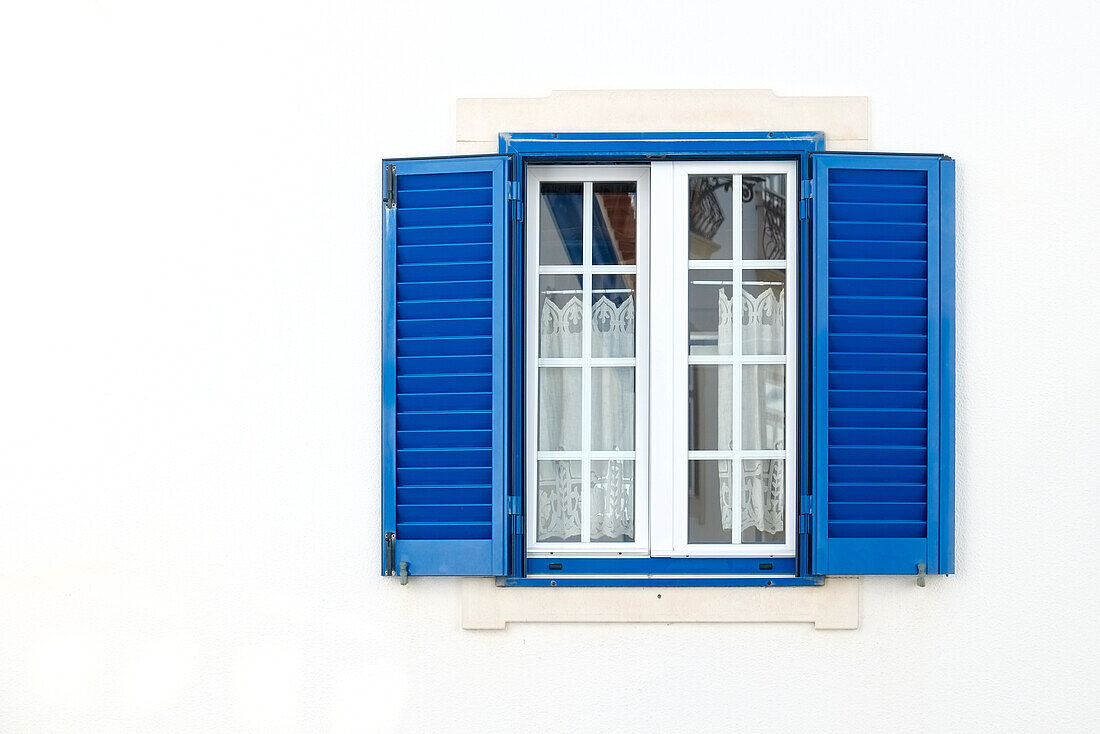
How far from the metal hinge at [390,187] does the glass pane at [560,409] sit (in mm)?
817

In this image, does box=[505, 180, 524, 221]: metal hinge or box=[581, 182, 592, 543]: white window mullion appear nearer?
box=[505, 180, 524, 221]: metal hinge

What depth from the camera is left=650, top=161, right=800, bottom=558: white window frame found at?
352cm

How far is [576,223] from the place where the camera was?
3.62 meters

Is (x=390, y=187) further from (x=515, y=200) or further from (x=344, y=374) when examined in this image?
(x=344, y=374)

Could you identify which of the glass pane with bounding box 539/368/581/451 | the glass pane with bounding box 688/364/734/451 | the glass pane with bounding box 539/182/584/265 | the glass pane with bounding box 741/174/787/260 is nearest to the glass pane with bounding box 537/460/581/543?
the glass pane with bounding box 539/368/581/451

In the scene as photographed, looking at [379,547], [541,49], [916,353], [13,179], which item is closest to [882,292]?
[916,353]

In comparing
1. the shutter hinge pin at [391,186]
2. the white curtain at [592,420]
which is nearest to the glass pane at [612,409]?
the white curtain at [592,420]

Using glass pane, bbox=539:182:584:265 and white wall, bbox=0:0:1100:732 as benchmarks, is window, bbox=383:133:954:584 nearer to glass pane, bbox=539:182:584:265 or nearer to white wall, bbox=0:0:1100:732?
glass pane, bbox=539:182:584:265

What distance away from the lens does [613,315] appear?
3.60 meters

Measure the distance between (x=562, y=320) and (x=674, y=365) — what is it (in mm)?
449

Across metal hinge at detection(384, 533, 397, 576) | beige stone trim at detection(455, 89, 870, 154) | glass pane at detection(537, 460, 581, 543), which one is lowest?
metal hinge at detection(384, 533, 397, 576)

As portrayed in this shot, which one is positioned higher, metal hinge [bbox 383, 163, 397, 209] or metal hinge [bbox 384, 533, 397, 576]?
metal hinge [bbox 383, 163, 397, 209]

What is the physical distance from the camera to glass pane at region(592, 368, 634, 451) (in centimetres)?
360

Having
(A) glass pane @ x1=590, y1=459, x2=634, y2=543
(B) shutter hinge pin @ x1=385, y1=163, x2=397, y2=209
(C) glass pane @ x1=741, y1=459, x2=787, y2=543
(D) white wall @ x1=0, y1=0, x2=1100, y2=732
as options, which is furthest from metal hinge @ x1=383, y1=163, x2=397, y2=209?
(C) glass pane @ x1=741, y1=459, x2=787, y2=543
